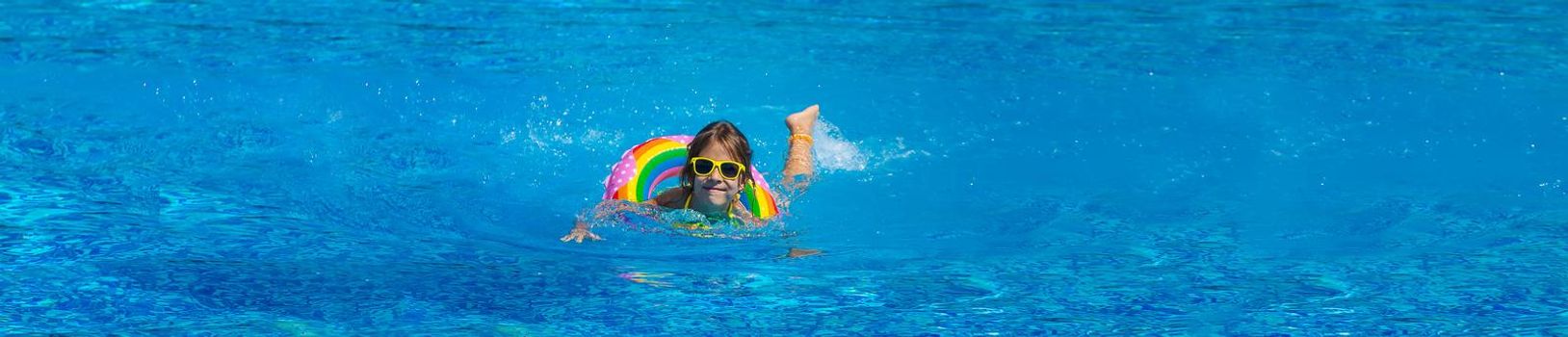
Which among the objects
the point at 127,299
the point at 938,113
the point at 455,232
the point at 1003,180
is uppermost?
the point at 938,113

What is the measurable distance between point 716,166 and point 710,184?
0.15 m

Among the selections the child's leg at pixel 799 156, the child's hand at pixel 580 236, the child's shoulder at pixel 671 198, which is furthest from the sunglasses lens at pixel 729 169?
the child's leg at pixel 799 156

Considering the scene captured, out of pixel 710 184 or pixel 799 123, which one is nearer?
pixel 710 184

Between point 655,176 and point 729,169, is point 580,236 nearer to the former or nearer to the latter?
point 729,169

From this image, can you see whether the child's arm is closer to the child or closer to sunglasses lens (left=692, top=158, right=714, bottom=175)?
the child

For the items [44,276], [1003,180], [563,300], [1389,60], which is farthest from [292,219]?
[1389,60]

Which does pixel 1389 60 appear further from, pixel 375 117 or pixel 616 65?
pixel 375 117

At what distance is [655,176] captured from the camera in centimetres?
625

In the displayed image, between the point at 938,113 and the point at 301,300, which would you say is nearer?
the point at 301,300

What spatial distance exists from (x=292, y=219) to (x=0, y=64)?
3.93 m

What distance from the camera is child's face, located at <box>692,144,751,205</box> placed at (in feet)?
18.7

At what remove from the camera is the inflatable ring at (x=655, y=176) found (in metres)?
6.01

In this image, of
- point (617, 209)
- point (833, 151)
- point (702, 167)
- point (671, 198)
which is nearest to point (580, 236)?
point (617, 209)

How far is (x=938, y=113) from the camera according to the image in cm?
806
